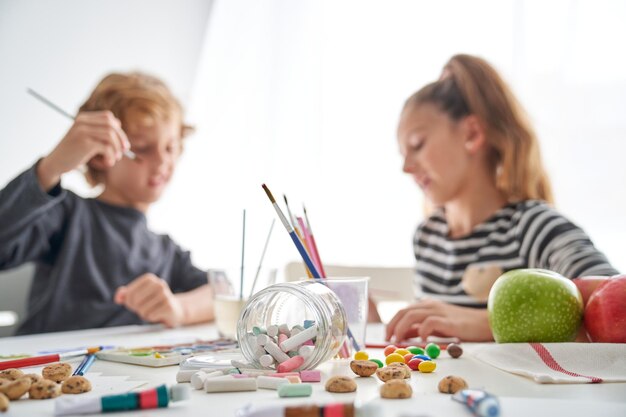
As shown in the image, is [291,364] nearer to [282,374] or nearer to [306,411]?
[282,374]

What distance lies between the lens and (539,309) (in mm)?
729

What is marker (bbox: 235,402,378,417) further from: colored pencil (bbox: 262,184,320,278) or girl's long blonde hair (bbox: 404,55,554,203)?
girl's long blonde hair (bbox: 404,55,554,203)

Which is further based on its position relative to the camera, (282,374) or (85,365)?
(85,365)

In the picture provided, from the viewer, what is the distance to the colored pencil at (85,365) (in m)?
0.62

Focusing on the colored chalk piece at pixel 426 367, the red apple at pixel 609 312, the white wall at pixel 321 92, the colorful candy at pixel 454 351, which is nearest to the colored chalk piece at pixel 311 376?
the colored chalk piece at pixel 426 367

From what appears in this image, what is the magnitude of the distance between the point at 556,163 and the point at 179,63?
61.7 inches

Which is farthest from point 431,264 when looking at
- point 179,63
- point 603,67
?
point 179,63

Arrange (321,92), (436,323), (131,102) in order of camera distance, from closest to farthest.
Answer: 1. (436,323)
2. (131,102)
3. (321,92)

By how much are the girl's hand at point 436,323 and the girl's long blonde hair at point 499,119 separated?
0.48m

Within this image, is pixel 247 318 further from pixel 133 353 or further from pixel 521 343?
pixel 521 343

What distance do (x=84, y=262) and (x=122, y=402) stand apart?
98 centimetres

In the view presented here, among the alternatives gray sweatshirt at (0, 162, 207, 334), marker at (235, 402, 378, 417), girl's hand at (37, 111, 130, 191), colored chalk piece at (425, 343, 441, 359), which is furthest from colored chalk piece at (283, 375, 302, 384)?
gray sweatshirt at (0, 162, 207, 334)

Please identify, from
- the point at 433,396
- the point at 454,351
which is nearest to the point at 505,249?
the point at 454,351

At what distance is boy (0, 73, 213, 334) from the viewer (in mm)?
1116
